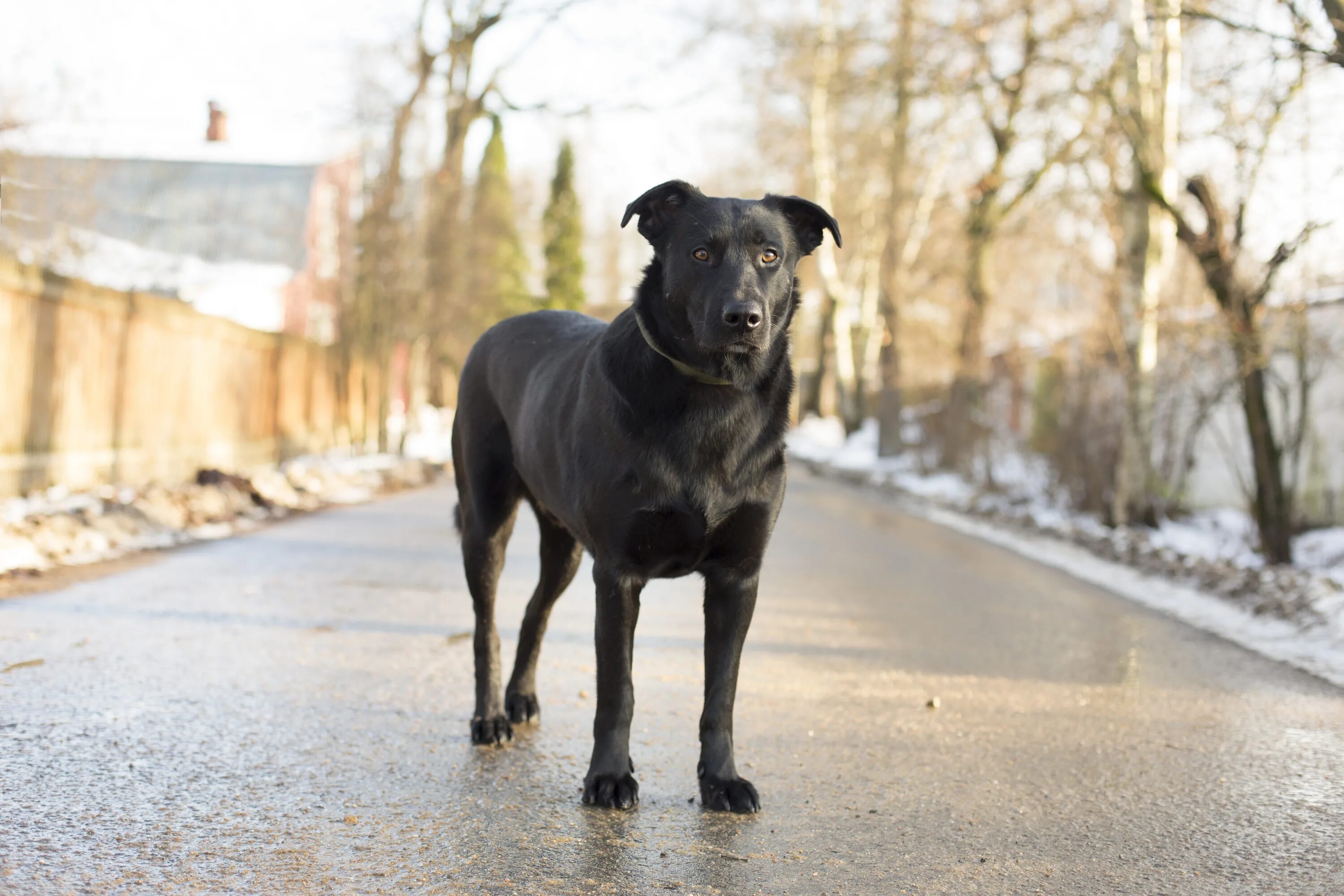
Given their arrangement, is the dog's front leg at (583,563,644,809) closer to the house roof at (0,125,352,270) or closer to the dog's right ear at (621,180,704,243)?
the dog's right ear at (621,180,704,243)

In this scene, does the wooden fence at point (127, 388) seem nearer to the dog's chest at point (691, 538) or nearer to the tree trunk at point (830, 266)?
the dog's chest at point (691, 538)

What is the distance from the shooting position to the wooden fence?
11633mm

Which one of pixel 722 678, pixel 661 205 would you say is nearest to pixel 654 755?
pixel 722 678

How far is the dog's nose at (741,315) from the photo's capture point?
3742 millimetres

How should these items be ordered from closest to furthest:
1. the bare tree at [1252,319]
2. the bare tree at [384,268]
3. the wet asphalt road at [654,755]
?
the wet asphalt road at [654,755]
the bare tree at [1252,319]
the bare tree at [384,268]

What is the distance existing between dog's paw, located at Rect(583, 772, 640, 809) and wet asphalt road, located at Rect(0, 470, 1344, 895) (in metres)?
0.09

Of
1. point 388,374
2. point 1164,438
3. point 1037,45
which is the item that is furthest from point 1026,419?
point 388,374

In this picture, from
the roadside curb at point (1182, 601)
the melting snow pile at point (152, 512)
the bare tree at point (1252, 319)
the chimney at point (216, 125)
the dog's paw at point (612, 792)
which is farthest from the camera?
the chimney at point (216, 125)

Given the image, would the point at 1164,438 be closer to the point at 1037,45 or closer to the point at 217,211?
the point at 1037,45

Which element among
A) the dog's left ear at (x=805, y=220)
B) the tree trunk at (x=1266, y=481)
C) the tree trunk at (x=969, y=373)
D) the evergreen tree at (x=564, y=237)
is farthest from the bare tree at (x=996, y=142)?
the evergreen tree at (x=564, y=237)

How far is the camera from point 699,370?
3953 mm

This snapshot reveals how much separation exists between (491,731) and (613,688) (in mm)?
875

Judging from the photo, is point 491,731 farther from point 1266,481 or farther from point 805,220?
point 1266,481

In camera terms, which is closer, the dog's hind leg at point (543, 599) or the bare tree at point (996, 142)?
the dog's hind leg at point (543, 599)
